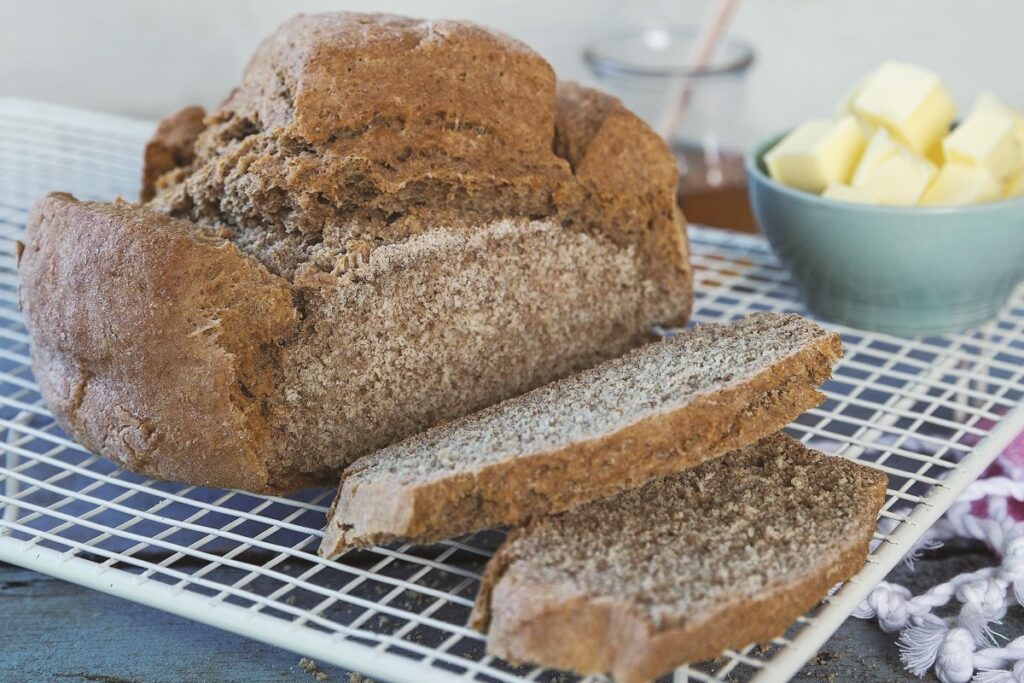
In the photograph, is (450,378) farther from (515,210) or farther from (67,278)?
(67,278)

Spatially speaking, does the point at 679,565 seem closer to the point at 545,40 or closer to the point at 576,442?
the point at 576,442

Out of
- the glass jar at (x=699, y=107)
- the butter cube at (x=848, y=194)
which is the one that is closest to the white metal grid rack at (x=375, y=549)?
the butter cube at (x=848, y=194)

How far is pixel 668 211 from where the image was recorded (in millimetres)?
2111

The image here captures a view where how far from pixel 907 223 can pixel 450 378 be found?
38.6 inches

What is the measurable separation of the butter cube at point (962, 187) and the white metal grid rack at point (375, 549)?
284 mm

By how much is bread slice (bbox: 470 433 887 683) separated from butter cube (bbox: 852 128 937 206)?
776 mm

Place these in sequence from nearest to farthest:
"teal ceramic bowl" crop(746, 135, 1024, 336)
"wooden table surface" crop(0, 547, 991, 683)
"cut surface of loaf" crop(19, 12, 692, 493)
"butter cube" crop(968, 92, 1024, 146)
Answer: "wooden table surface" crop(0, 547, 991, 683), "cut surface of loaf" crop(19, 12, 692, 493), "teal ceramic bowl" crop(746, 135, 1024, 336), "butter cube" crop(968, 92, 1024, 146)

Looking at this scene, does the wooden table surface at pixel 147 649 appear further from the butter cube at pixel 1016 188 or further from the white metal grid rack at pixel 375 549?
the butter cube at pixel 1016 188

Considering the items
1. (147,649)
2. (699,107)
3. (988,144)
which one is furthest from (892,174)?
(147,649)

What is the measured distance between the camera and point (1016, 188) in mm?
2314

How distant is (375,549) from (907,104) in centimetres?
141

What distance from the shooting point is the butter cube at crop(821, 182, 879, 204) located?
2.28m

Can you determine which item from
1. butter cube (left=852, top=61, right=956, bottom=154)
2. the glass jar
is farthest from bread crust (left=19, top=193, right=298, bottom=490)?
the glass jar

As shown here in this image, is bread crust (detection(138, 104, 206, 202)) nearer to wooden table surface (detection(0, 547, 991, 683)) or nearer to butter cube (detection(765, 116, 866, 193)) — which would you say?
wooden table surface (detection(0, 547, 991, 683))
